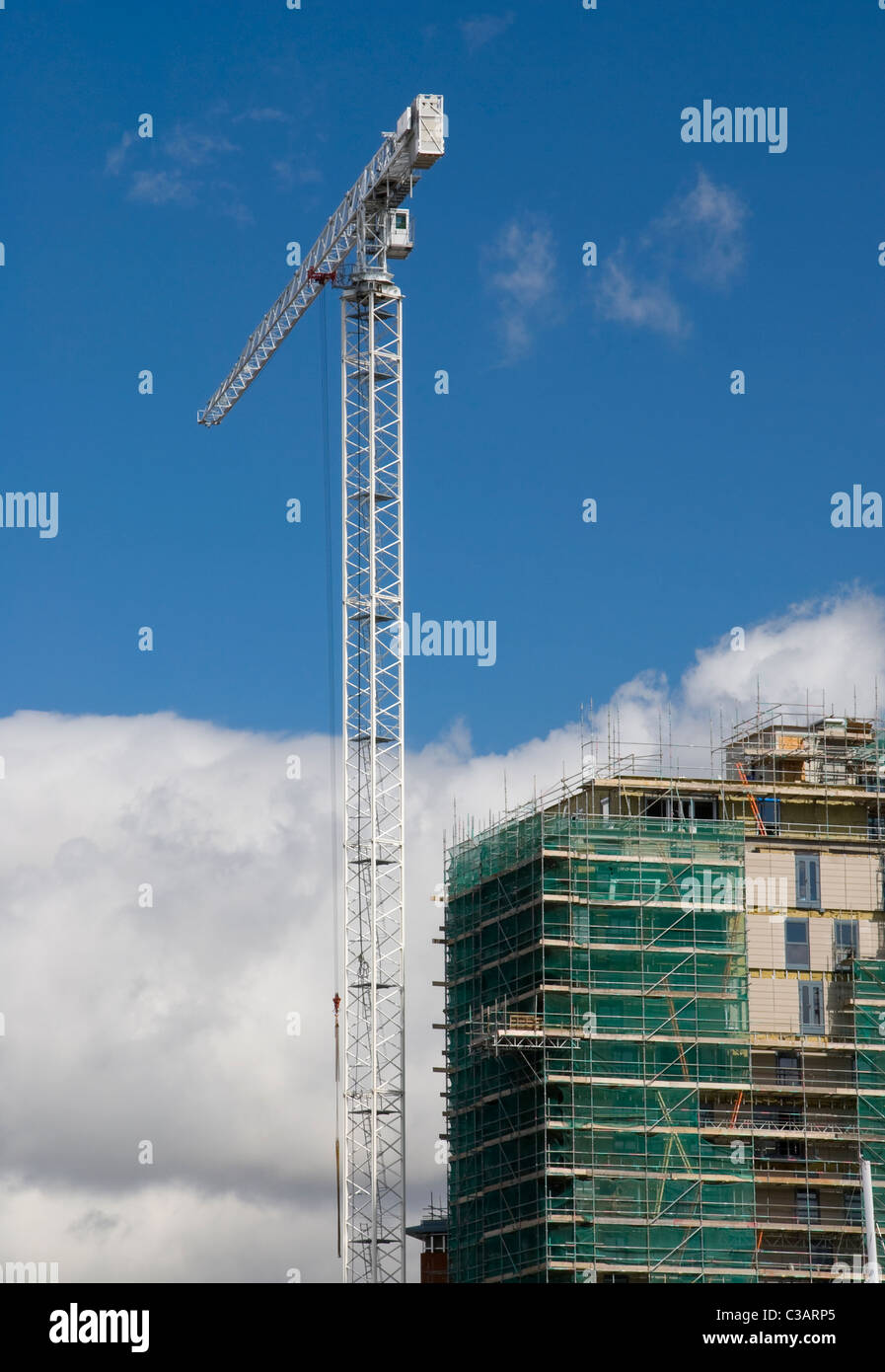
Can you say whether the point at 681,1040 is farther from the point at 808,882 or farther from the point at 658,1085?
the point at 808,882

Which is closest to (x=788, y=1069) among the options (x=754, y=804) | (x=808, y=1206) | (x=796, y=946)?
(x=796, y=946)

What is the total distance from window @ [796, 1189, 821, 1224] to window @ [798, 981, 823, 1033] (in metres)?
6.10

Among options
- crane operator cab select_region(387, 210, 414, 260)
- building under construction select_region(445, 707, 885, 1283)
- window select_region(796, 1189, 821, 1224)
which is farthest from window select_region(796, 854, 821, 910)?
crane operator cab select_region(387, 210, 414, 260)

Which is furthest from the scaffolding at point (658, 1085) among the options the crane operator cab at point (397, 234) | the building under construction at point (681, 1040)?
the crane operator cab at point (397, 234)

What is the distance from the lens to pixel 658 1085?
264ft

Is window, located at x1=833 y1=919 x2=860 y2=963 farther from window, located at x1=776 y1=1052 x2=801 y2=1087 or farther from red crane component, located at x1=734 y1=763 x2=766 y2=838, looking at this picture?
red crane component, located at x1=734 y1=763 x2=766 y2=838

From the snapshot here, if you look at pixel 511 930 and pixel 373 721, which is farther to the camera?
pixel 373 721
